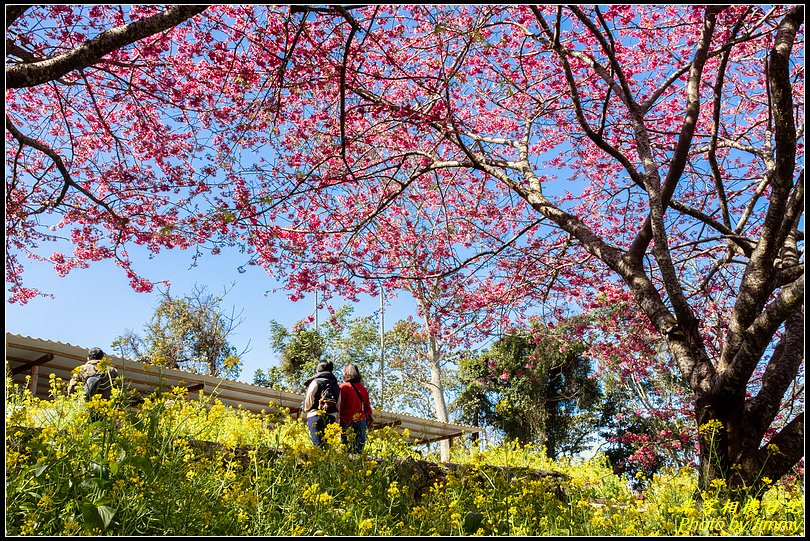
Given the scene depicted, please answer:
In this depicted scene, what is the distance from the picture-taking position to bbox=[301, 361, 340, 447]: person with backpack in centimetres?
644

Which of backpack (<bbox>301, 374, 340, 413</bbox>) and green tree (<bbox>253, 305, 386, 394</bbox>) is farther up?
green tree (<bbox>253, 305, 386, 394</bbox>)

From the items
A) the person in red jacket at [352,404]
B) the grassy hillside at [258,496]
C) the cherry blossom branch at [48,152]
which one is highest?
the cherry blossom branch at [48,152]

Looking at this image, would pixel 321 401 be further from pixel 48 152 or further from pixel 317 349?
pixel 317 349

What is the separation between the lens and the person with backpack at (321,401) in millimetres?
6438

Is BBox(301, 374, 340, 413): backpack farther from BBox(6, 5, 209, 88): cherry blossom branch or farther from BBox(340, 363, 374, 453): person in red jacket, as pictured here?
BBox(6, 5, 209, 88): cherry blossom branch

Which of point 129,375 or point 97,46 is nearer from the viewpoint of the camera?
point 97,46

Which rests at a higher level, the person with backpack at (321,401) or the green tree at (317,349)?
the green tree at (317,349)

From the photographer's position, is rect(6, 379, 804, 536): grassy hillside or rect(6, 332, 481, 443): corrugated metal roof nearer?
rect(6, 379, 804, 536): grassy hillside

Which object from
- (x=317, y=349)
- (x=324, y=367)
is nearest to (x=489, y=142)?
(x=324, y=367)

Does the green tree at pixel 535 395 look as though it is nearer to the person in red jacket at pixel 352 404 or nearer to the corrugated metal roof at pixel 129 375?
the corrugated metal roof at pixel 129 375

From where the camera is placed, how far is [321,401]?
6.50 metres

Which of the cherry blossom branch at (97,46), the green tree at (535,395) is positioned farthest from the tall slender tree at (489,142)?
the green tree at (535,395)

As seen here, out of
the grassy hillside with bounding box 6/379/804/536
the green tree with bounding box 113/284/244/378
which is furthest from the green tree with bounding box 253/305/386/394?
the grassy hillside with bounding box 6/379/804/536

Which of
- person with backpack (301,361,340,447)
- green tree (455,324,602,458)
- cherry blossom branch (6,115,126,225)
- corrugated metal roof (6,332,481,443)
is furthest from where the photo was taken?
green tree (455,324,602,458)
